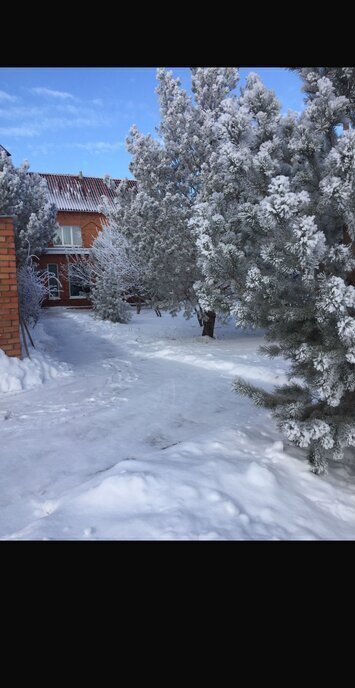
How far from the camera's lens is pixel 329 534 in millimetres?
2227

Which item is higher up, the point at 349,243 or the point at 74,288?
the point at 74,288

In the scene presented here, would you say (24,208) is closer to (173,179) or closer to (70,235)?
(173,179)

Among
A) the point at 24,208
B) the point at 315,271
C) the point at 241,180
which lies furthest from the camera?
the point at 24,208

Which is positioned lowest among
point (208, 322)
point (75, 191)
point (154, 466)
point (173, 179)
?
point (154, 466)

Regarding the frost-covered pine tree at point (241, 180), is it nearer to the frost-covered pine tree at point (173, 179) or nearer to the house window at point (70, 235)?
the frost-covered pine tree at point (173, 179)

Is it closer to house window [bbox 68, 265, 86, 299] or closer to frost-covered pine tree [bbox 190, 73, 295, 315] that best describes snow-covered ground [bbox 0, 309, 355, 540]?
frost-covered pine tree [bbox 190, 73, 295, 315]

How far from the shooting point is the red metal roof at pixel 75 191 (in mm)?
21094

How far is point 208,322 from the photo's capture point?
34.8ft

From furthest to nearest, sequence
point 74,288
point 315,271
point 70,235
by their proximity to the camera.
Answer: point 70,235 < point 74,288 < point 315,271

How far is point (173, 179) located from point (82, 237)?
Answer: 1262 centimetres

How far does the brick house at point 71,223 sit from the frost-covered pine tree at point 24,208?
23.3 ft

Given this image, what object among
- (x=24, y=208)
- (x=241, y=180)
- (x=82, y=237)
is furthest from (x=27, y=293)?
(x=82, y=237)

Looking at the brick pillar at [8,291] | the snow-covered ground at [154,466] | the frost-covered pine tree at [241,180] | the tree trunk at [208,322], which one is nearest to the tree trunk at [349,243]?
the frost-covered pine tree at [241,180]
